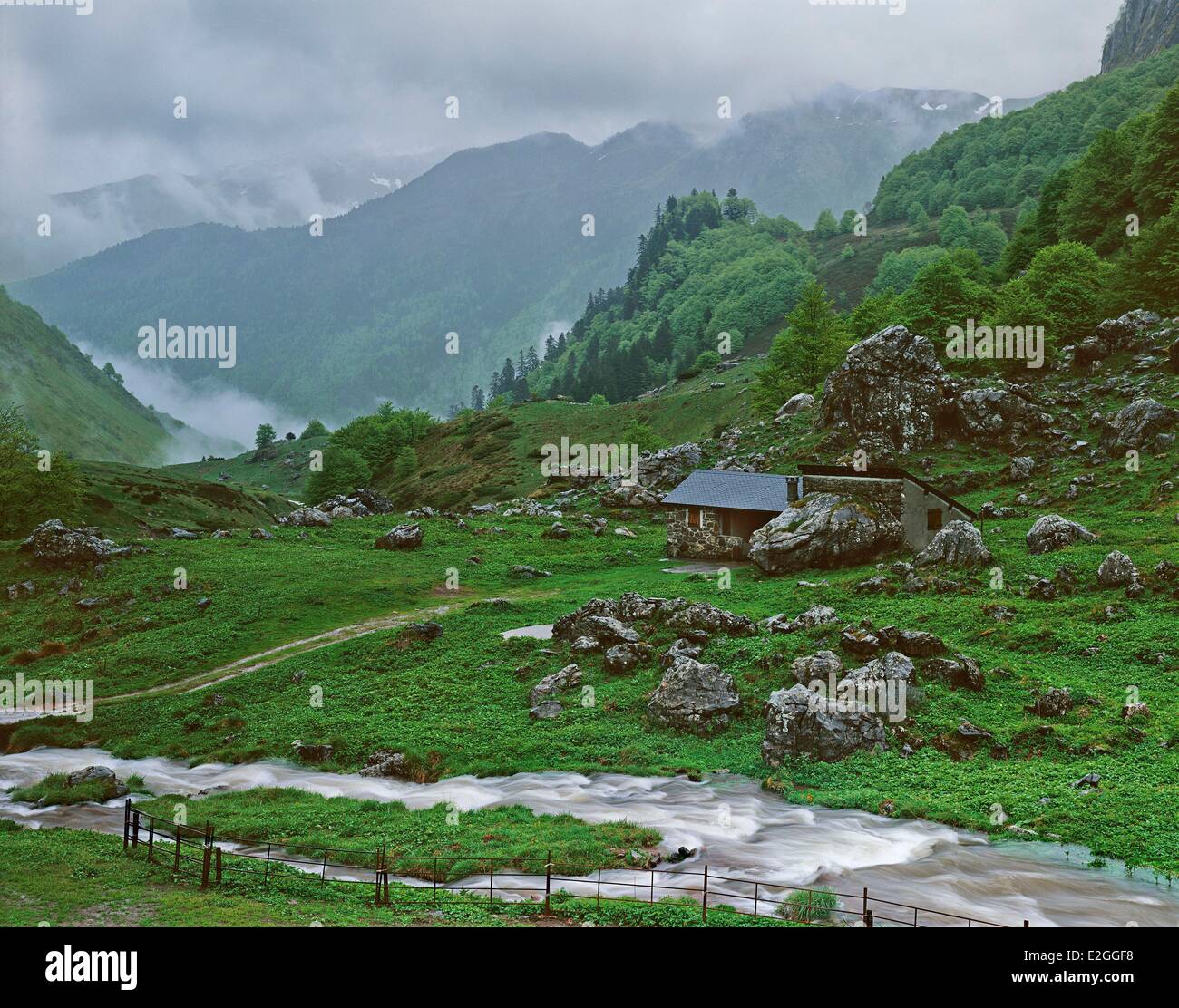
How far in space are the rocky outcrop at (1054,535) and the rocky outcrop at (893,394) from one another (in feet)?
95.6

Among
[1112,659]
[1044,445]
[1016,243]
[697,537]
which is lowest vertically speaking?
[1112,659]

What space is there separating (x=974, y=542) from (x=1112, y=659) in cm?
1481

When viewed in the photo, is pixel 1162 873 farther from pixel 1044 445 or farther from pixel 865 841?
pixel 1044 445

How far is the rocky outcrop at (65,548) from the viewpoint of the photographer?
221ft

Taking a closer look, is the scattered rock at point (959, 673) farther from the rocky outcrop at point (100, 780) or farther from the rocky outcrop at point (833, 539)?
the rocky outcrop at point (100, 780)

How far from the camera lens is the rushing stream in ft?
86.9

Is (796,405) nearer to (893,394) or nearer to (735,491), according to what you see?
(893,394)

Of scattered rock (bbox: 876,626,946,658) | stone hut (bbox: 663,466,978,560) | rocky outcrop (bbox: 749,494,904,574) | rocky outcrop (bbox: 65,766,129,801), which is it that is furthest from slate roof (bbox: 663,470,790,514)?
rocky outcrop (bbox: 65,766,129,801)

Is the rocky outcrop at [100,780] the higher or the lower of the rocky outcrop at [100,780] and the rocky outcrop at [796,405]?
the lower

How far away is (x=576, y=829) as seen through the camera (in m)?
31.9

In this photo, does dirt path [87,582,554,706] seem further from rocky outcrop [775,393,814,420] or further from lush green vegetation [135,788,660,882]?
rocky outcrop [775,393,814,420]

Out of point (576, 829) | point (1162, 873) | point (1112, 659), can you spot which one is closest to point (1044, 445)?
point (1112, 659)

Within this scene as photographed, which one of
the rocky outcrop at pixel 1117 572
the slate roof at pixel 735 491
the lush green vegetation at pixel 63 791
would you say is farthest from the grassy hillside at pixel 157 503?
the rocky outcrop at pixel 1117 572

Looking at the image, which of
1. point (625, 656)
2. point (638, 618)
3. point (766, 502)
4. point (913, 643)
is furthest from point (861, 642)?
point (766, 502)
